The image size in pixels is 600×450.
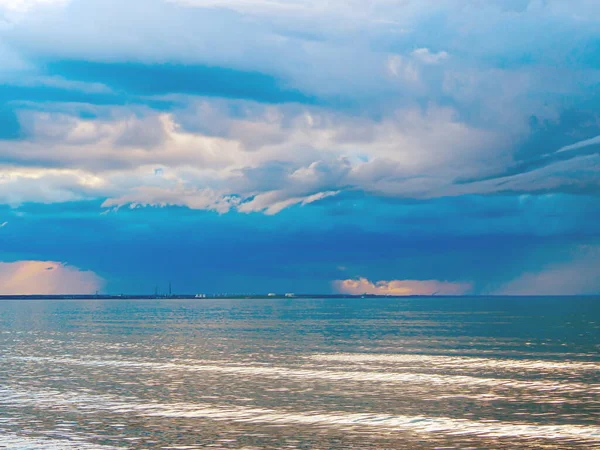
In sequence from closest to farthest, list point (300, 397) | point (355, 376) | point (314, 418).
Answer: point (314, 418), point (300, 397), point (355, 376)

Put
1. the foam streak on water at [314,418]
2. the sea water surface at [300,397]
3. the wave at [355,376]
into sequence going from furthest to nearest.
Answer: the wave at [355,376] < the foam streak on water at [314,418] < the sea water surface at [300,397]

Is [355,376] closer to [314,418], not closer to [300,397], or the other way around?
[300,397]

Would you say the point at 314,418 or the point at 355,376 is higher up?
the point at 314,418

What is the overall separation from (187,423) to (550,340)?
80.6 meters

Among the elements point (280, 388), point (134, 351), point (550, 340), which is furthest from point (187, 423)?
point (550, 340)

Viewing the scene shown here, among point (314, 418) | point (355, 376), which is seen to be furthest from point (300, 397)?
point (355, 376)

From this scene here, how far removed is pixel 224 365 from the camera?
242 ft

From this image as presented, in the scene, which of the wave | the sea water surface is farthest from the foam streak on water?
the wave

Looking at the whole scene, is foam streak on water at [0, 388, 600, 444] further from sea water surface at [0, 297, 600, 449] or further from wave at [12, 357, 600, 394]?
wave at [12, 357, 600, 394]

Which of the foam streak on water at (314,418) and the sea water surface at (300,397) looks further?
the foam streak on water at (314,418)

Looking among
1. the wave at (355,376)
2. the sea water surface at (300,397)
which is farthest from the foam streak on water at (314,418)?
the wave at (355,376)

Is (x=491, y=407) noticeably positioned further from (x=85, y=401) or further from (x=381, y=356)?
(x=381, y=356)

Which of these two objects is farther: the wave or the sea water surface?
the wave

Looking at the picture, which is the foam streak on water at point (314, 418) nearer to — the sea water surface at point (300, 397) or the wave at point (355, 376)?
the sea water surface at point (300, 397)
